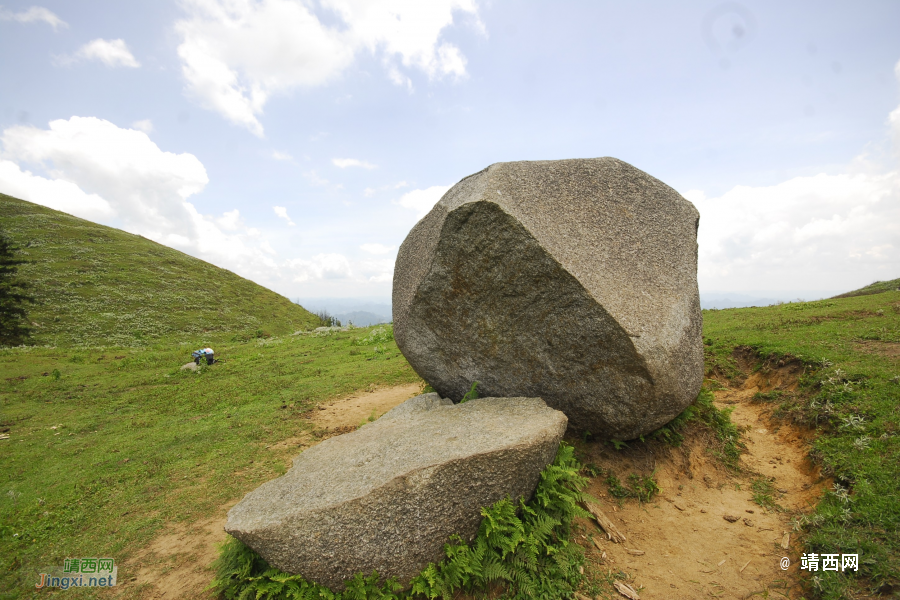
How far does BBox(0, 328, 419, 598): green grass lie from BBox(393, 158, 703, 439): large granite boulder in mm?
5874

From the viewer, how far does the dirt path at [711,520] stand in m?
5.77

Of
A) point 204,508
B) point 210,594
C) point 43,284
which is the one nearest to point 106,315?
point 43,284

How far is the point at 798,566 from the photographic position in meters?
5.63

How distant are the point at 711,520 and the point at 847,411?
12.7 feet

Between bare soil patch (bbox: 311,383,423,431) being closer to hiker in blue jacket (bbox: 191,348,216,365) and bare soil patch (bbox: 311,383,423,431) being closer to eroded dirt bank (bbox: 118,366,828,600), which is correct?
eroded dirt bank (bbox: 118,366,828,600)

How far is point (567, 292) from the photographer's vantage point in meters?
6.86

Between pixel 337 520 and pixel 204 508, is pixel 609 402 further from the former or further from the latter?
pixel 204 508

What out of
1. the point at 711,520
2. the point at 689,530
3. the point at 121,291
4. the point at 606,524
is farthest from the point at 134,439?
the point at 121,291

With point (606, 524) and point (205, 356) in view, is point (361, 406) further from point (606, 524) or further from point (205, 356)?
point (205, 356)

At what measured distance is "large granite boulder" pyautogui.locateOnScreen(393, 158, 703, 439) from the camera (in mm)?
6855

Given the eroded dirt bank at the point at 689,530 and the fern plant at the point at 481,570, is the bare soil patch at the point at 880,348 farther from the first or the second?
the fern plant at the point at 481,570

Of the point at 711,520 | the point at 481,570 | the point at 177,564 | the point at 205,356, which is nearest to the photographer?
the point at 481,570

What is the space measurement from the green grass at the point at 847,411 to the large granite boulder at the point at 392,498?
3.94m

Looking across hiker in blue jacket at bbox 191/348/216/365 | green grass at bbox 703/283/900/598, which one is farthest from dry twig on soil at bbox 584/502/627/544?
hiker in blue jacket at bbox 191/348/216/365
